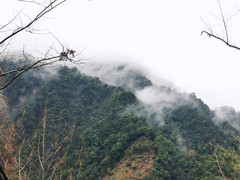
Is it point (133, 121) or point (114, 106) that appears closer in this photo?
point (133, 121)

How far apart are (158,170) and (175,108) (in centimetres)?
3827

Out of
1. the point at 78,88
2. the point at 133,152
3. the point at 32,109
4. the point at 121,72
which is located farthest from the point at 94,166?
the point at 121,72

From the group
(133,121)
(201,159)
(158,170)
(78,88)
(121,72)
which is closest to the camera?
(158,170)

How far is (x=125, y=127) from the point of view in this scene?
4244cm

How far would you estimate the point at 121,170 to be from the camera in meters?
31.7

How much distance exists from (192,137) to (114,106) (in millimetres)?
21723

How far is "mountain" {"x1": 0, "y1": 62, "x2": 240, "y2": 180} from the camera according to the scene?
30.4 metres

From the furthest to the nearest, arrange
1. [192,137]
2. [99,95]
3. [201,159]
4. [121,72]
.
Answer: [121,72], [99,95], [192,137], [201,159]

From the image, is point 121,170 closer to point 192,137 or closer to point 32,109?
point 192,137

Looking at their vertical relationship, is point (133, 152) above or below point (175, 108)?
below

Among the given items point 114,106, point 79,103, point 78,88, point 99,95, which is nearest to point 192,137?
point 114,106

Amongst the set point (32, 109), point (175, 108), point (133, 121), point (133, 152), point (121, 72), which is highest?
point (121, 72)

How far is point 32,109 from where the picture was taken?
2030 inches

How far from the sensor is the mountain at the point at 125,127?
3044 cm
